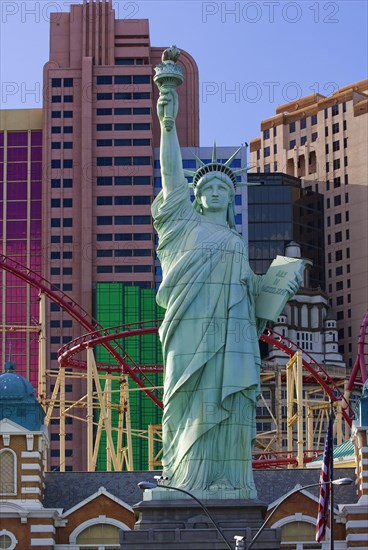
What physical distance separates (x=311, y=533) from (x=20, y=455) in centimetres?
901

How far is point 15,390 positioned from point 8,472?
2534 mm

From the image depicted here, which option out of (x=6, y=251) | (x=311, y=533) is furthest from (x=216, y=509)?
(x=6, y=251)

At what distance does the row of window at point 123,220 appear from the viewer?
352 feet

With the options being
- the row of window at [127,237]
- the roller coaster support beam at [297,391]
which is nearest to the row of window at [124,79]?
the row of window at [127,237]

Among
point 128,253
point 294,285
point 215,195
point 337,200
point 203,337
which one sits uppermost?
point 337,200

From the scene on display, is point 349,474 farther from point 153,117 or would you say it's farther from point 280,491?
point 153,117

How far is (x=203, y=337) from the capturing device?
143ft

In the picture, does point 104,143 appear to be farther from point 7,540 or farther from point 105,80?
point 7,540

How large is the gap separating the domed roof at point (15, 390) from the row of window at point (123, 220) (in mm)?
59501

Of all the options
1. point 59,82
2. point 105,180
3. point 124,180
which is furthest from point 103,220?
point 59,82

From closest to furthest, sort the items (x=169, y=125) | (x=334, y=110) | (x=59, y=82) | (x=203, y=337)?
(x=203, y=337) → (x=169, y=125) → (x=59, y=82) → (x=334, y=110)

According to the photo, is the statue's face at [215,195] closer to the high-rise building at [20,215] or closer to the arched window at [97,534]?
the arched window at [97,534]

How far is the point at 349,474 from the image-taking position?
159ft

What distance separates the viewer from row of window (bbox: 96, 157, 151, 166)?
108438 mm
